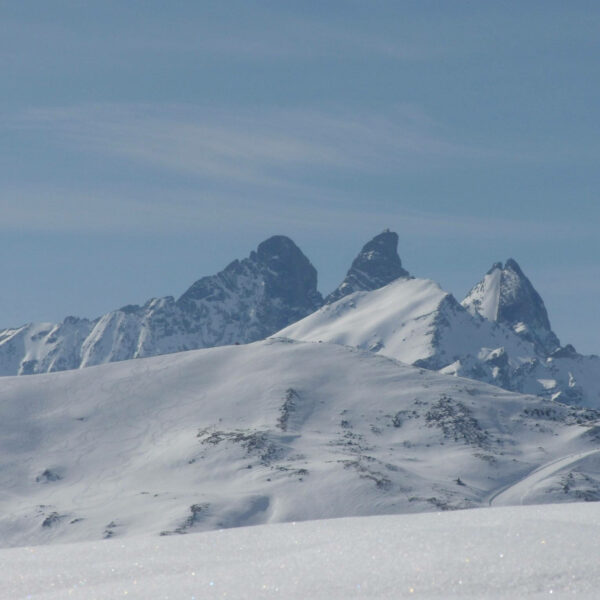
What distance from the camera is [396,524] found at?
20.0m

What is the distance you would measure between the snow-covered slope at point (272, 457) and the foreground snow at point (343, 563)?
11149 centimetres

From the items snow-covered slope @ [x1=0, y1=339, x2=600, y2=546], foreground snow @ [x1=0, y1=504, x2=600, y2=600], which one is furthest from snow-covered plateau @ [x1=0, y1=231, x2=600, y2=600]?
snow-covered slope @ [x1=0, y1=339, x2=600, y2=546]

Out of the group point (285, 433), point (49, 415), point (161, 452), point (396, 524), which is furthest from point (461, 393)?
point (396, 524)

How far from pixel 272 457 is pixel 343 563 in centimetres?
14845

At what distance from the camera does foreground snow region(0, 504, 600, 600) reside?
15.2 meters

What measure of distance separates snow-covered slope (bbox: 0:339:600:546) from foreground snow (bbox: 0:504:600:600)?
111 meters

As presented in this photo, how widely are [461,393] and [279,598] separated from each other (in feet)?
606

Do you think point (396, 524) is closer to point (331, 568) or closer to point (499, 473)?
point (331, 568)

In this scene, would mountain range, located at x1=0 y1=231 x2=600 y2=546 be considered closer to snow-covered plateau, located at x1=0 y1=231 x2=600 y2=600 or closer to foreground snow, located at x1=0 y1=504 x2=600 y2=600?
snow-covered plateau, located at x1=0 y1=231 x2=600 y2=600

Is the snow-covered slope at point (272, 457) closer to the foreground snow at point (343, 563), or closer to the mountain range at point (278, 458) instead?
the mountain range at point (278, 458)

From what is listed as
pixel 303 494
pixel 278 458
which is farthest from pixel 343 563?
pixel 278 458

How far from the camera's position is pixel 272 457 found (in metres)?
164

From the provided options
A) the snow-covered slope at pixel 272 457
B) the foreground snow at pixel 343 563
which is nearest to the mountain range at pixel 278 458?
the snow-covered slope at pixel 272 457

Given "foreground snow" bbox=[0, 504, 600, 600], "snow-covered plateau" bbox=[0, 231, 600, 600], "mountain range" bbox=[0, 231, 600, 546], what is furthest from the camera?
"mountain range" bbox=[0, 231, 600, 546]
